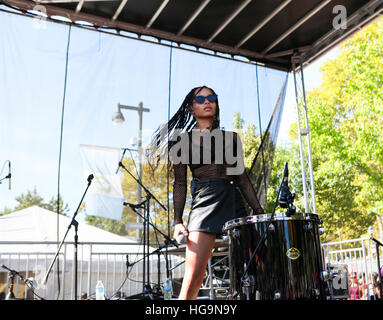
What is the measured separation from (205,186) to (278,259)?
0.68 meters

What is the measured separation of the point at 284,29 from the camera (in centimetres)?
706

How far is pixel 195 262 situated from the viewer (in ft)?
8.00

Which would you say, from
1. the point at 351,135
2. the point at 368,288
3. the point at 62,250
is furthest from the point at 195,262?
the point at 351,135

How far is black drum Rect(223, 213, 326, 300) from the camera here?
2326 mm

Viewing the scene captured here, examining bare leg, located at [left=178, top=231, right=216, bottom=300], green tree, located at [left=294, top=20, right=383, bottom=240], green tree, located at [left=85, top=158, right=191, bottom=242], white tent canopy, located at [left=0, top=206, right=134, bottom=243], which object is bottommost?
bare leg, located at [left=178, top=231, right=216, bottom=300]

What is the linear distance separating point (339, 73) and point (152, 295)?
18.8 m

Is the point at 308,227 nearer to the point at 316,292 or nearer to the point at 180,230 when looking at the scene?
the point at 316,292

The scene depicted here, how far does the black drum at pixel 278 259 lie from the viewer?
233 cm

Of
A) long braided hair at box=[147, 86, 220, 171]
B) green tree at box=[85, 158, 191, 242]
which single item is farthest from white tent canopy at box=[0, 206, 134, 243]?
long braided hair at box=[147, 86, 220, 171]

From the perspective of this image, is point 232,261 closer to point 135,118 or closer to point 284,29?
point 135,118

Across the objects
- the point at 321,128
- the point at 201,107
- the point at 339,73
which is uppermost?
the point at 339,73

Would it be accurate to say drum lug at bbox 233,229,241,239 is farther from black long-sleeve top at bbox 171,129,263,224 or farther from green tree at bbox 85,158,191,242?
green tree at bbox 85,158,191,242
